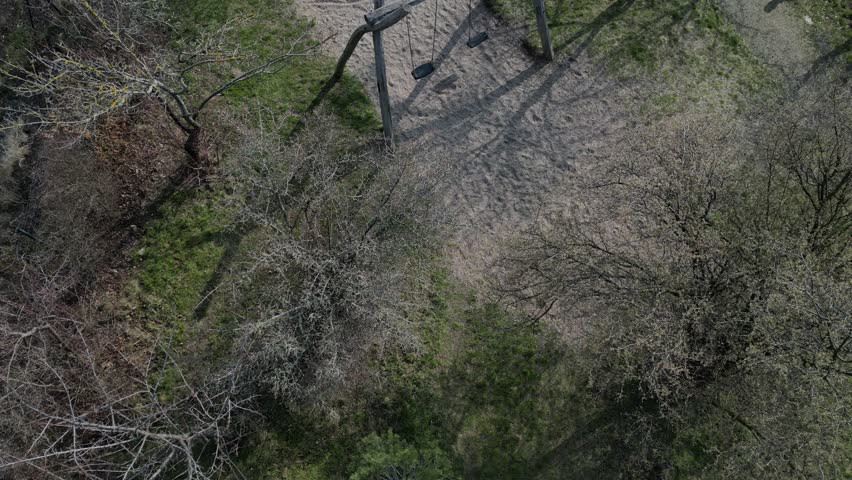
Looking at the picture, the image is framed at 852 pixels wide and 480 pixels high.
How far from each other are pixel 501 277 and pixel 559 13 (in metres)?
7.60

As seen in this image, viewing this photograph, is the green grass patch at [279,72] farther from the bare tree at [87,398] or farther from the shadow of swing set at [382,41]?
the bare tree at [87,398]

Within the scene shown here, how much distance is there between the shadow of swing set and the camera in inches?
501

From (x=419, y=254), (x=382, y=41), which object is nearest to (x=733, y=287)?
(x=419, y=254)

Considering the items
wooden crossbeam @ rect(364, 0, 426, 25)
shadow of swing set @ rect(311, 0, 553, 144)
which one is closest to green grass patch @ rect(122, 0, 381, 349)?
shadow of swing set @ rect(311, 0, 553, 144)

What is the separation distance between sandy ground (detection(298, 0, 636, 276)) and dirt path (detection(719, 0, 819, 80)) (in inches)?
158

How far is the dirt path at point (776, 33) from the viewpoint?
1648 cm

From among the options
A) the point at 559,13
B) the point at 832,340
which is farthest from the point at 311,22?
the point at 832,340

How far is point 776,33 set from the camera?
1683 centimetres

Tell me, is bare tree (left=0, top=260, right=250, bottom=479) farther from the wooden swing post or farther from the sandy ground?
the wooden swing post

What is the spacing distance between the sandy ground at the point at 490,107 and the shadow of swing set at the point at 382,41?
0.35 metres

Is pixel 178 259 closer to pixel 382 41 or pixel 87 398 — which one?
pixel 87 398

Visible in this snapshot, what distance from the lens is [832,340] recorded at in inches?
353

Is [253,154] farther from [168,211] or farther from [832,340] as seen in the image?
[832,340]

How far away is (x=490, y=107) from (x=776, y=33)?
313 inches
